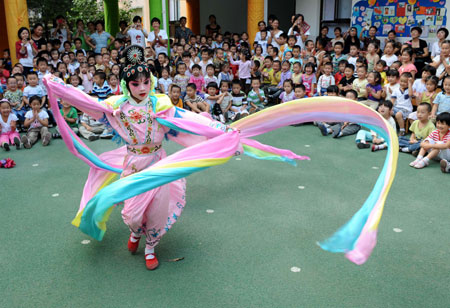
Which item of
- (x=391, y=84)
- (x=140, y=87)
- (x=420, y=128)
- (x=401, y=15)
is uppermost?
(x=401, y=15)

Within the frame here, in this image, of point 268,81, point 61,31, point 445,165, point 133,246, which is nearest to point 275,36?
point 268,81

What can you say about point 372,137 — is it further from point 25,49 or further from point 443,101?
point 25,49

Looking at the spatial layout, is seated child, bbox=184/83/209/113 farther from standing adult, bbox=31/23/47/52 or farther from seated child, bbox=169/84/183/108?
standing adult, bbox=31/23/47/52

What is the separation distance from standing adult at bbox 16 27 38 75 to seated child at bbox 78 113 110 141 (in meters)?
2.42

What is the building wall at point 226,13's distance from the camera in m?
15.7

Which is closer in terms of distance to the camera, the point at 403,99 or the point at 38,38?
the point at 403,99

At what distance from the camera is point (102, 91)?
770 centimetres

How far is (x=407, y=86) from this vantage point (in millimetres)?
6945

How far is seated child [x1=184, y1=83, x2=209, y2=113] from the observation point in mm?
7836

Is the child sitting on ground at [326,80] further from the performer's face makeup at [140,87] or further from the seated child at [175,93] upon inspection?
the performer's face makeup at [140,87]

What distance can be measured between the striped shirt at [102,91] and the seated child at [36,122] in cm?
95

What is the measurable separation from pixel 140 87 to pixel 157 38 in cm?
688

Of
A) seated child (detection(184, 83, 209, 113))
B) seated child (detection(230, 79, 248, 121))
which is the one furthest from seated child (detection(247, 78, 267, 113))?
seated child (detection(184, 83, 209, 113))

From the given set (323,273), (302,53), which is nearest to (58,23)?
(302,53)
